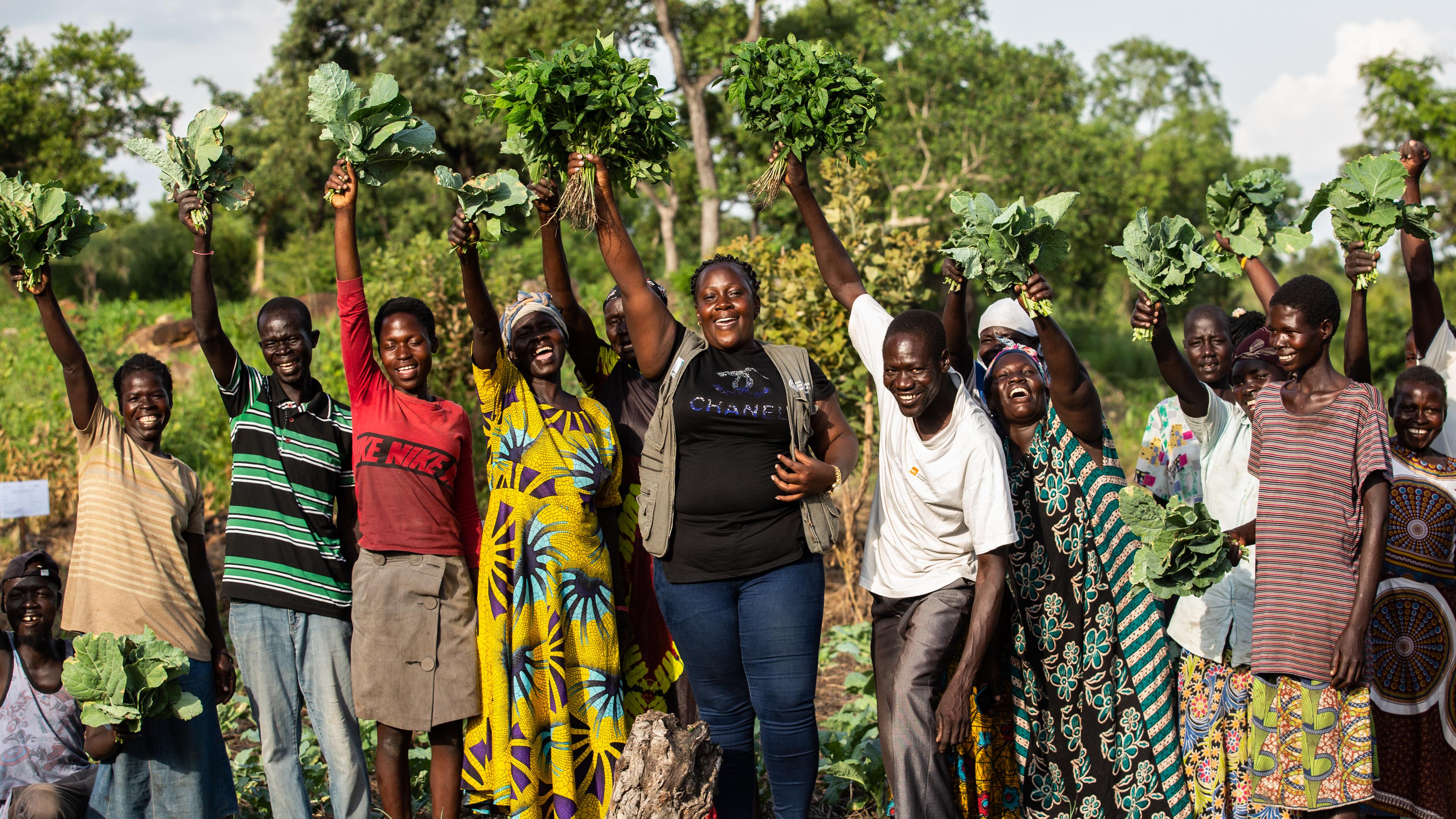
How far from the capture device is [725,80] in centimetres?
424

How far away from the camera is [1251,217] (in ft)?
13.8

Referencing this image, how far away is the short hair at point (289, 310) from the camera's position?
3830 millimetres

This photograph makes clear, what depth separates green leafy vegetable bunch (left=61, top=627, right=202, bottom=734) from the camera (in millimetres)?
3383

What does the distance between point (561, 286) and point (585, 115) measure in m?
0.71

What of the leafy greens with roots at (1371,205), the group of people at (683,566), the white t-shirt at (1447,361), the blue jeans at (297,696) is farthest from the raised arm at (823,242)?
the white t-shirt at (1447,361)

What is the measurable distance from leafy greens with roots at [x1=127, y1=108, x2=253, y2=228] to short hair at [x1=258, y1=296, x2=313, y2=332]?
0.35 meters

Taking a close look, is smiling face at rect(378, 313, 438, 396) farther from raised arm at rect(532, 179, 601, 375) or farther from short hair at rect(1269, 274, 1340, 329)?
short hair at rect(1269, 274, 1340, 329)

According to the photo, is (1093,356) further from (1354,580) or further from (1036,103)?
(1354,580)

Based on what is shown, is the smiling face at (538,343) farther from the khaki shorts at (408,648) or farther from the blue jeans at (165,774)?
the blue jeans at (165,774)

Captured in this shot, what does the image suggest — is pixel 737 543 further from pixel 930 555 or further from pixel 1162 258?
pixel 1162 258

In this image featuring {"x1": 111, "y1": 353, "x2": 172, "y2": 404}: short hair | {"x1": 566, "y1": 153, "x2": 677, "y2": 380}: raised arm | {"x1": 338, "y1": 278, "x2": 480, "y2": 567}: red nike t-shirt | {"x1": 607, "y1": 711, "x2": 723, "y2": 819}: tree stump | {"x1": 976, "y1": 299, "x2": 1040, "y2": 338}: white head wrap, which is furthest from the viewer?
{"x1": 976, "y1": 299, "x2": 1040, "y2": 338}: white head wrap

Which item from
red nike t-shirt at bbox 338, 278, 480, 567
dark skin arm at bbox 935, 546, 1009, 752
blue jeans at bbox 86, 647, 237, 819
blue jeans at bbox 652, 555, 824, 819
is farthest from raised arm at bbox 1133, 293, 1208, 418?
blue jeans at bbox 86, 647, 237, 819

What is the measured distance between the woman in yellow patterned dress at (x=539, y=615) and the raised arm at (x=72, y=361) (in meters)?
1.30

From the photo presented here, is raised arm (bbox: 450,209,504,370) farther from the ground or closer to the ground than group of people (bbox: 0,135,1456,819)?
farther from the ground
